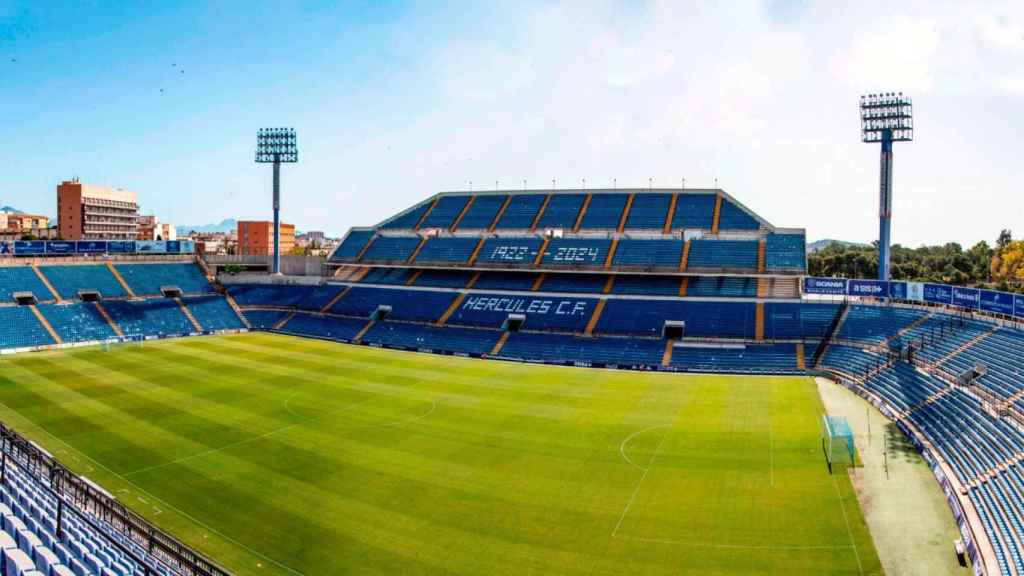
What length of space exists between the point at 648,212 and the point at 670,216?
224 centimetres

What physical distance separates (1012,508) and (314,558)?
17747 mm

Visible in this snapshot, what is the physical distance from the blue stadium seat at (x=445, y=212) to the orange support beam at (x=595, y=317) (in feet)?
71.1

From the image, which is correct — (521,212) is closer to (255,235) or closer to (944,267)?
(944,267)

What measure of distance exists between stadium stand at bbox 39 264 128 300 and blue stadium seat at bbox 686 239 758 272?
4777 centimetres

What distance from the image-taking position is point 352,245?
65188 millimetres

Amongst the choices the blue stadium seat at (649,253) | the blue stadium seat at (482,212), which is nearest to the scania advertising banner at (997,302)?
the blue stadium seat at (649,253)

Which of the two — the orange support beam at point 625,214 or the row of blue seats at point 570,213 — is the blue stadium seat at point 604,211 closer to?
the row of blue seats at point 570,213

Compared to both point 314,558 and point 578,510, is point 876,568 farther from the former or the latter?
point 314,558

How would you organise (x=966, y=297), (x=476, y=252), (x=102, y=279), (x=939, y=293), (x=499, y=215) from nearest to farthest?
(x=966, y=297), (x=939, y=293), (x=102, y=279), (x=476, y=252), (x=499, y=215)

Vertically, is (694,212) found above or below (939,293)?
above

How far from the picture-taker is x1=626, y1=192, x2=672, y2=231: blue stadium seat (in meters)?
56.4

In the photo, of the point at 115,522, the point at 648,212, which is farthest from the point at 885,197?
the point at 115,522

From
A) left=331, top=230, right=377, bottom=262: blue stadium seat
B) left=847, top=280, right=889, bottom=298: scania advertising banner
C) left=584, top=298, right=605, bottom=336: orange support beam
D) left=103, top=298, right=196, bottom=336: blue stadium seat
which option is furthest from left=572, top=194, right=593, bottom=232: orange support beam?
left=103, top=298, right=196, bottom=336: blue stadium seat

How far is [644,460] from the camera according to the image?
2194cm
